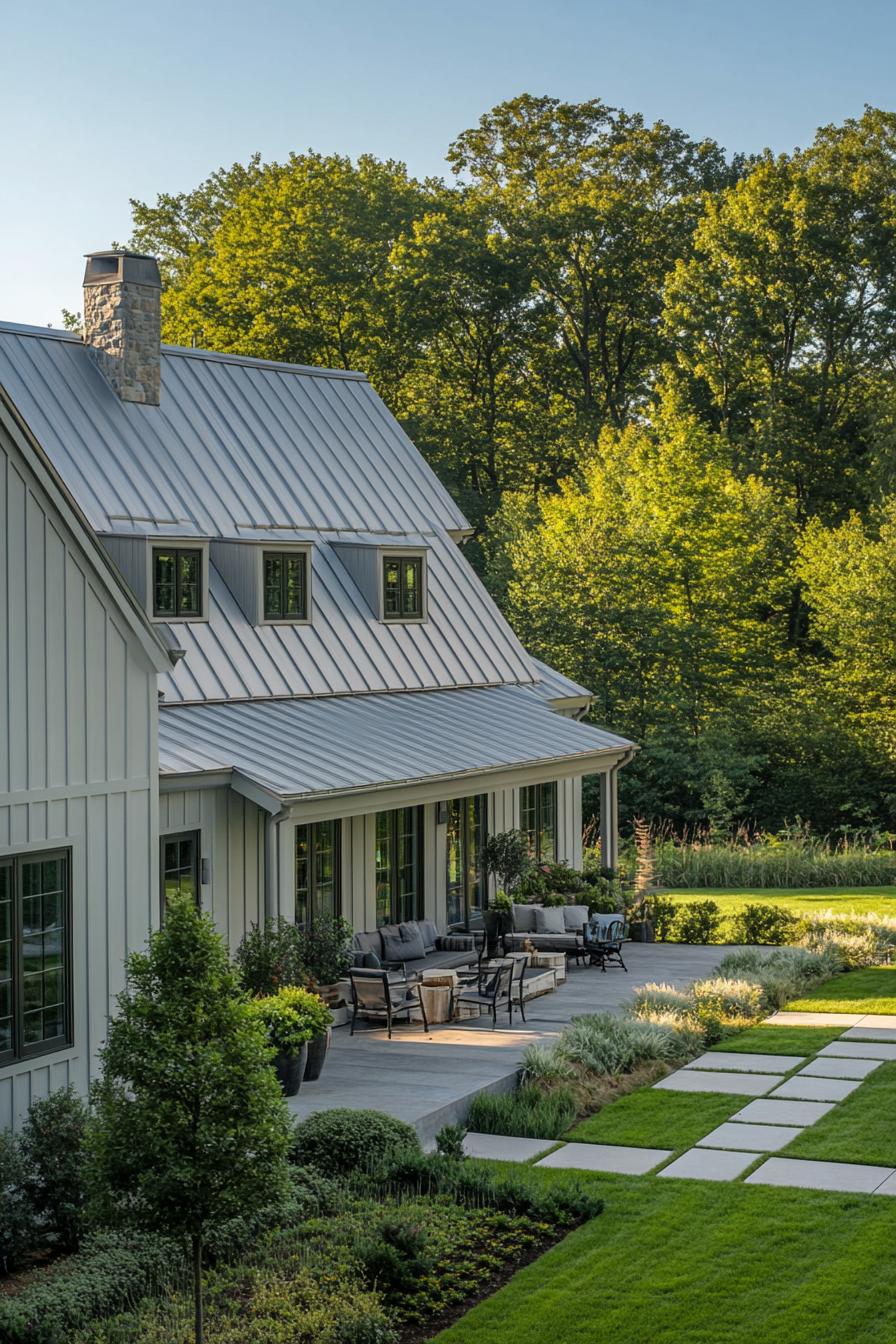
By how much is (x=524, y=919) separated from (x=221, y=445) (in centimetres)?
804

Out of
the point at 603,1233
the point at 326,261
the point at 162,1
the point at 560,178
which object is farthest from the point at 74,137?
the point at 560,178

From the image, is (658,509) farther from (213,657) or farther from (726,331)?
(213,657)

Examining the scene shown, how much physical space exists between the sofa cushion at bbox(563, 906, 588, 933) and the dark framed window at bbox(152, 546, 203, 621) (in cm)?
668

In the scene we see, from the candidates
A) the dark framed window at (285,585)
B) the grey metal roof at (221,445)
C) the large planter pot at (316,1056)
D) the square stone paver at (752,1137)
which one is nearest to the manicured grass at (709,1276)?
the square stone paver at (752,1137)

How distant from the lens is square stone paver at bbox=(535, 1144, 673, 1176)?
12.2 m

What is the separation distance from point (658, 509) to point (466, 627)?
17307 mm

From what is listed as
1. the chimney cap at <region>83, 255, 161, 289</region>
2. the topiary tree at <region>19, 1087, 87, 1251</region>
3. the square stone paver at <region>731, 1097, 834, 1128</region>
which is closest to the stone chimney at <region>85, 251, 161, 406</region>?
the chimney cap at <region>83, 255, 161, 289</region>

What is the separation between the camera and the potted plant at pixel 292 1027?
13.9m

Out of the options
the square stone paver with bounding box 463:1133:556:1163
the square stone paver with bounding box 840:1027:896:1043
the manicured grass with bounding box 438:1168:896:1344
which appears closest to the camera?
the manicured grass with bounding box 438:1168:896:1344

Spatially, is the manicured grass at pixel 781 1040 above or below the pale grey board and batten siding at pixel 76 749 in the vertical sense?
Result: below

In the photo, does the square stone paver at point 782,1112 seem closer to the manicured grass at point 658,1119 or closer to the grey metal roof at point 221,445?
the manicured grass at point 658,1119

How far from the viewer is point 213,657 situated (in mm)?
19500

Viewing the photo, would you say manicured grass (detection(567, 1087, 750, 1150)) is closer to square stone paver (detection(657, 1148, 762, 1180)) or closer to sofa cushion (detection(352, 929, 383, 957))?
square stone paver (detection(657, 1148, 762, 1180))

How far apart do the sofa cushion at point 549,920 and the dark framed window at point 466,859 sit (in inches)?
52.1
